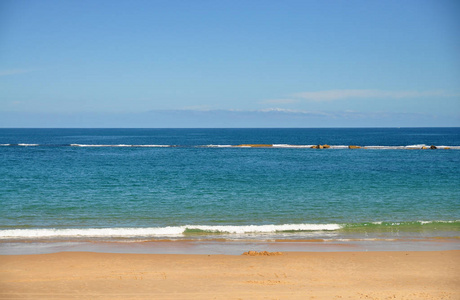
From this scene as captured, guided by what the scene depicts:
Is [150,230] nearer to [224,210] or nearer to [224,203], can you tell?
[224,210]

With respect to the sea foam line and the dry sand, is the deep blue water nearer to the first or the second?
the sea foam line

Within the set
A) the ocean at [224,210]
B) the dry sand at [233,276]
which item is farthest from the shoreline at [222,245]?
the dry sand at [233,276]

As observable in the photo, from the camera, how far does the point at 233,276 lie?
11367mm

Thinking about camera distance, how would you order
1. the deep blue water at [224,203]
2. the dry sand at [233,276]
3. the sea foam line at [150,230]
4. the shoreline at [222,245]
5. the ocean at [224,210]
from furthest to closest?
the deep blue water at [224,203], the sea foam line at [150,230], the ocean at [224,210], the shoreline at [222,245], the dry sand at [233,276]

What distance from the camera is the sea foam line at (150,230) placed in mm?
16094

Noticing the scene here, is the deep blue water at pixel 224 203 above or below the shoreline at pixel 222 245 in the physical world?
above

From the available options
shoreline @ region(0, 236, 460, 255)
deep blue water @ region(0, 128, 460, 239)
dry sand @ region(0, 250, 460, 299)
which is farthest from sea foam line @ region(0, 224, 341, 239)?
dry sand @ region(0, 250, 460, 299)

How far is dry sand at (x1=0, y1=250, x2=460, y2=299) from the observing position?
1013cm

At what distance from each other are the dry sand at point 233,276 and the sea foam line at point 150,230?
288cm

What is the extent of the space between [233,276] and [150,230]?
6370mm

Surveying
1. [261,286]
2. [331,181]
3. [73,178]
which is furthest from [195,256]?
[73,178]

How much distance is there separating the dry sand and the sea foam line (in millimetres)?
2883

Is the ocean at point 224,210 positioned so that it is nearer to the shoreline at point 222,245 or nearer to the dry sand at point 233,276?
the shoreline at point 222,245

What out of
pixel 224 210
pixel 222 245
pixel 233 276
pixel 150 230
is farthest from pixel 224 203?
pixel 233 276
